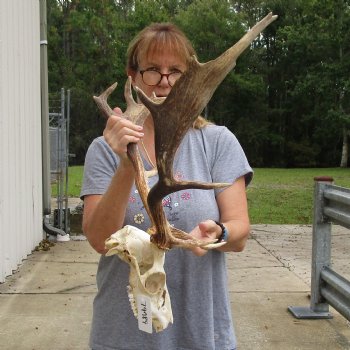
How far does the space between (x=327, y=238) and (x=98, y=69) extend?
44.7m

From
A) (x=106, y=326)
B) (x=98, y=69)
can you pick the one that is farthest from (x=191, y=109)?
(x=98, y=69)

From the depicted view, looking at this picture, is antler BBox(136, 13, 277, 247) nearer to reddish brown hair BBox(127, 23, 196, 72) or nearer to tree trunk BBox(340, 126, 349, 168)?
reddish brown hair BBox(127, 23, 196, 72)

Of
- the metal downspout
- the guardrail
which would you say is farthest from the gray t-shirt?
the metal downspout

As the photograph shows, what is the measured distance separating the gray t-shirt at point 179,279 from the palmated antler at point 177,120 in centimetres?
19

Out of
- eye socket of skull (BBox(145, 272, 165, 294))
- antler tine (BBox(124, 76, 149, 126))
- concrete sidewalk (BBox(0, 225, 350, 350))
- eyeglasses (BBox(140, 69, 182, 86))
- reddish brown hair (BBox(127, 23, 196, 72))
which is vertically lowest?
concrete sidewalk (BBox(0, 225, 350, 350))

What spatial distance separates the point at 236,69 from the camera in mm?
46094

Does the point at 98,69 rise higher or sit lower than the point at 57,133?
higher

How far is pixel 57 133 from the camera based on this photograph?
9.05 m

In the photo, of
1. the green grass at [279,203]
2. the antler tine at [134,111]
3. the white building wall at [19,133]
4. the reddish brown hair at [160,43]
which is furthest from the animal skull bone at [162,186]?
the green grass at [279,203]

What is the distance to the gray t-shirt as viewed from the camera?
2.08 m

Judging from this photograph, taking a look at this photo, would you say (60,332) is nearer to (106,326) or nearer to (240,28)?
(106,326)

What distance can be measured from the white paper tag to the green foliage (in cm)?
3881

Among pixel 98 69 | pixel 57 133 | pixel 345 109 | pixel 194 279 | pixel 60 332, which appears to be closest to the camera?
pixel 194 279

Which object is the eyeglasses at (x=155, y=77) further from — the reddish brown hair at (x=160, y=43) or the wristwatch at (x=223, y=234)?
the wristwatch at (x=223, y=234)
